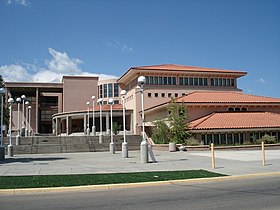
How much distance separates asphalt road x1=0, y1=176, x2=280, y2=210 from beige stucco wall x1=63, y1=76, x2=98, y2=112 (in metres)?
55.8

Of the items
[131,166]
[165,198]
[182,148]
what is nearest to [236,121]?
[182,148]

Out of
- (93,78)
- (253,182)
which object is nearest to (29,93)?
(93,78)

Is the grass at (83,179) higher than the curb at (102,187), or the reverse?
the grass at (83,179)

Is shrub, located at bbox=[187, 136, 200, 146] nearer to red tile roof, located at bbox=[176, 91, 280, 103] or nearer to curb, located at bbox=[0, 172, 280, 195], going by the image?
red tile roof, located at bbox=[176, 91, 280, 103]

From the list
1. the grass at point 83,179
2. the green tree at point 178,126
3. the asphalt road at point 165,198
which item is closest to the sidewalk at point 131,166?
the grass at point 83,179

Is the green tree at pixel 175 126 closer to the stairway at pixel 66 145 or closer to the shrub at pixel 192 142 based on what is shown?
the shrub at pixel 192 142

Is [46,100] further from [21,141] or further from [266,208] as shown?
[266,208]

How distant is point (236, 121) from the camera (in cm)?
3416

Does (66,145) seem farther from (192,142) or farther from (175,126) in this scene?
(192,142)

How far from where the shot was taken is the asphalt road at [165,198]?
8.14 meters

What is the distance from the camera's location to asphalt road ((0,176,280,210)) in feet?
26.7

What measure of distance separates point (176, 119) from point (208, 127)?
326cm

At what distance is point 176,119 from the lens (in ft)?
105

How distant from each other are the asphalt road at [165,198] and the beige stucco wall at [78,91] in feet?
183
